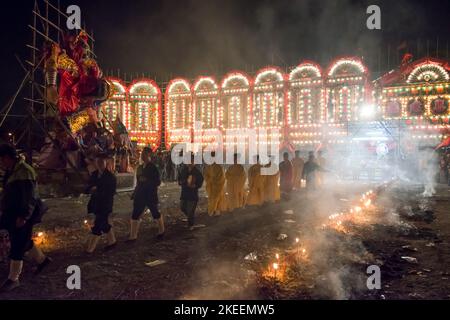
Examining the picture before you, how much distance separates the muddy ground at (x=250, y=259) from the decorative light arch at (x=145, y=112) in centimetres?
1859

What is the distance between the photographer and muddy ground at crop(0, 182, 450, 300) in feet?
13.8

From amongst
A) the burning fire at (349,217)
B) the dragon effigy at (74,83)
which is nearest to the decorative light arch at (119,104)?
the dragon effigy at (74,83)

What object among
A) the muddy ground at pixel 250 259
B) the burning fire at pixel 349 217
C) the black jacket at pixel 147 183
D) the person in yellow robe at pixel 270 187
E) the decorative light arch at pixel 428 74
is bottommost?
the muddy ground at pixel 250 259

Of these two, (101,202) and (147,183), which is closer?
(101,202)

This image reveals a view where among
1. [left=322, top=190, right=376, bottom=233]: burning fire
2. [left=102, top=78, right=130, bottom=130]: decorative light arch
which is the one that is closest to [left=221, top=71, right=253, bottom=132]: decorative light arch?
[left=102, top=78, right=130, bottom=130]: decorative light arch

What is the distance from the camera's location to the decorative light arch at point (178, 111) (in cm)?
2738

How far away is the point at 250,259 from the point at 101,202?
9.34 ft

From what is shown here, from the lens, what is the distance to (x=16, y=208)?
434cm

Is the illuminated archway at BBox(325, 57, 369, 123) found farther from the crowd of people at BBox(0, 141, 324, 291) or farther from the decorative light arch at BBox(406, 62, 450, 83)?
the crowd of people at BBox(0, 141, 324, 291)

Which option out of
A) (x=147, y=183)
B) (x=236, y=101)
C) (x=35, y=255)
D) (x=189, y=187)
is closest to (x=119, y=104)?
(x=236, y=101)

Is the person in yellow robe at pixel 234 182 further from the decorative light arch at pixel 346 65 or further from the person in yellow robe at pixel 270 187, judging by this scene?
the decorative light arch at pixel 346 65

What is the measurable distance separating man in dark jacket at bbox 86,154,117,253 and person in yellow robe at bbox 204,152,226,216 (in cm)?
361

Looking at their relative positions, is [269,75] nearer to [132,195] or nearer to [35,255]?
[132,195]
